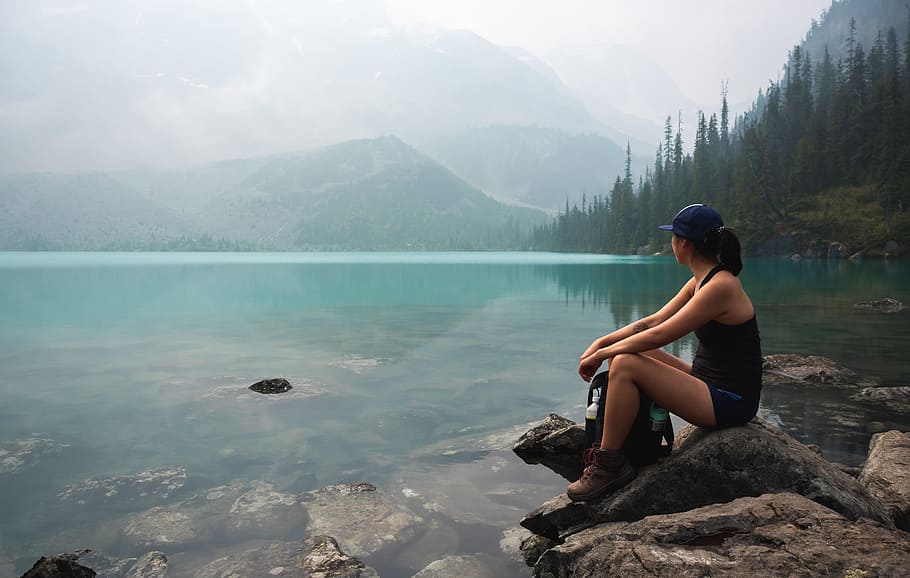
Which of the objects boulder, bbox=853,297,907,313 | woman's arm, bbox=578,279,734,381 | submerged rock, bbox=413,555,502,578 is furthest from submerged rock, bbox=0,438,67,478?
boulder, bbox=853,297,907,313

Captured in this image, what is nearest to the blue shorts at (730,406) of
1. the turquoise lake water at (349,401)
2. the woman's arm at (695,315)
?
the woman's arm at (695,315)

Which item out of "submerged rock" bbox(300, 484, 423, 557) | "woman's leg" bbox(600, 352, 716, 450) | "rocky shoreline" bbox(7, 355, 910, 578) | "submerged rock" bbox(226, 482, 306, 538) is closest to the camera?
"rocky shoreline" bbox(7, 355, 910, 578)

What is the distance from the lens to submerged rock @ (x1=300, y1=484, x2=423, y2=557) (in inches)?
256

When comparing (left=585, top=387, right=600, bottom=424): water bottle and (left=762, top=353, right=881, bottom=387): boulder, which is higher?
(left=585, top=387, right=600, bottom=424): water bottle

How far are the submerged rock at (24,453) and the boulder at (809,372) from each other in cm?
1455

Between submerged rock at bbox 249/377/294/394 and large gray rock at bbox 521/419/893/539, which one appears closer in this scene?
large gray rock at bbox 521/419/893/539

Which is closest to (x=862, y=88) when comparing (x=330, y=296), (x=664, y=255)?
(x=664, y=255)

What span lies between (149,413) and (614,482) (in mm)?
10950

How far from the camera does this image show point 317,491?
26.2 ft

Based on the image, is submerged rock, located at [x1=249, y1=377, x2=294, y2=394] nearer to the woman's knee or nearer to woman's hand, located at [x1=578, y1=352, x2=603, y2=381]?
woman's hand, located at [x1=578, y1=352, x2=603, y2=381]

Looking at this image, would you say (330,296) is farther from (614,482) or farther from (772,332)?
(614,482)

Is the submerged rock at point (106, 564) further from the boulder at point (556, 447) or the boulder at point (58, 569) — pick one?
the boulder at point (556, 447)

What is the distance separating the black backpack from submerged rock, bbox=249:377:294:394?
10.2m

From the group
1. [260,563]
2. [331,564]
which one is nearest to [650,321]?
[331,564]
